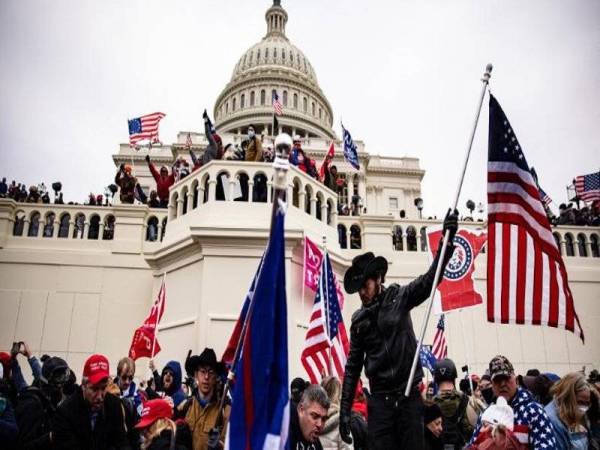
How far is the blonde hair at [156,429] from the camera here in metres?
3.80

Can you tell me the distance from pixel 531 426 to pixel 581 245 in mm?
15155

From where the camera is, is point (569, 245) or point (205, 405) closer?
point (205, 405)

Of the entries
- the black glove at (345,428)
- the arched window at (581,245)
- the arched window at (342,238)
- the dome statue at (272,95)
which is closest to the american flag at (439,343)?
the arched window at (342,238)

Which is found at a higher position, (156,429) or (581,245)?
(581,245)

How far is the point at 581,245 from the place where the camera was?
1659 cm

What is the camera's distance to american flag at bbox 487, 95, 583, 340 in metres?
4.58

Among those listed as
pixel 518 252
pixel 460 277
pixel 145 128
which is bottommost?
pixel 518 252

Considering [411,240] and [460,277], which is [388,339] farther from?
[411,240]

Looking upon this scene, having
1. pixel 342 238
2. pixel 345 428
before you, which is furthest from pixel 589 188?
pixel 345 428

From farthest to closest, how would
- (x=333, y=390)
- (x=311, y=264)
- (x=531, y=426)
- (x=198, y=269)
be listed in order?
(x=198, y=269) < (x=311, y=264) < (x=333, y=390) < (x=531, y=426)

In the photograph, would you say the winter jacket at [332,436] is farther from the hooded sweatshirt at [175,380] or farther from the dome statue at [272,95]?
the dome statue at [272,95]

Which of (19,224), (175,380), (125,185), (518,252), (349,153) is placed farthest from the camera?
(349,153)

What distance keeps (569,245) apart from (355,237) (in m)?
7.19

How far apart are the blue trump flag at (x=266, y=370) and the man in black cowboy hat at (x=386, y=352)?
1652 mm
